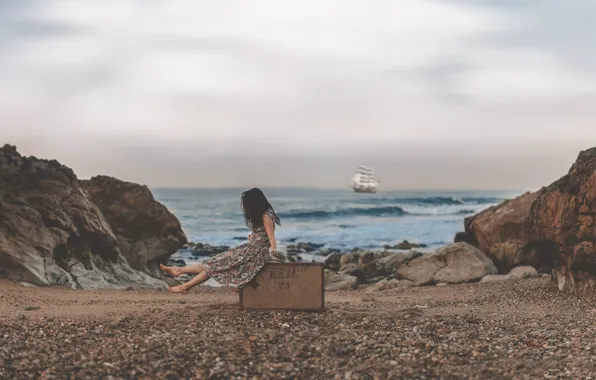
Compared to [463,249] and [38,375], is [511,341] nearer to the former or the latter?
[38,375]

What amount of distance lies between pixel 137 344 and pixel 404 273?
11025 mm

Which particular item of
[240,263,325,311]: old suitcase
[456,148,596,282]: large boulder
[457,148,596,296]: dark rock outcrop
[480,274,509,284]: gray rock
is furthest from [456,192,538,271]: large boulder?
[240,263,325,311]: old suitcase

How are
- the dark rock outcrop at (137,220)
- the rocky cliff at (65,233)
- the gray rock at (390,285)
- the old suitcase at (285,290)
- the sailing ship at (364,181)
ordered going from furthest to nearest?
1. the sailing ship at (364,181)
2. the dark rock outcrop at (137,220)
3. the gray rock at (390,285)
4. the rocky cliff at (65,233)
5. the old suitcase at (285,290)

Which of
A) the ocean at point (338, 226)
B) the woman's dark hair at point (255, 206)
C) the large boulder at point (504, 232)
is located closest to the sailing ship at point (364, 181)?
the ocean at point (338, 226)

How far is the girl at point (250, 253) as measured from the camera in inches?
359

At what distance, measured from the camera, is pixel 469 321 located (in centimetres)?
898

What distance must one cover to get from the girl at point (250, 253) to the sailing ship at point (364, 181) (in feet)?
402

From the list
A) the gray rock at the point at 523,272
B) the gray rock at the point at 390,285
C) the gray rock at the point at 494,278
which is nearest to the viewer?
the gray rock at the point at 494,278

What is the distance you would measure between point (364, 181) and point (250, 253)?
125362mm

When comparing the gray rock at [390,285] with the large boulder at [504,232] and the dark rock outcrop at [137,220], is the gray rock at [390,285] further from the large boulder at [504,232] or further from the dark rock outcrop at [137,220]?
the dark rock outcrop at [137,220]

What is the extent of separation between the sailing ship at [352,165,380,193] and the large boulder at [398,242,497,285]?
114182 millimetres

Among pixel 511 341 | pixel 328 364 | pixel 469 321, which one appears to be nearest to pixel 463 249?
pixel 469 321

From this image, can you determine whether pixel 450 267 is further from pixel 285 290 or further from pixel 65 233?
pixel 65 233

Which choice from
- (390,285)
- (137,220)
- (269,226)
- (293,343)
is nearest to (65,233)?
(137,220)
